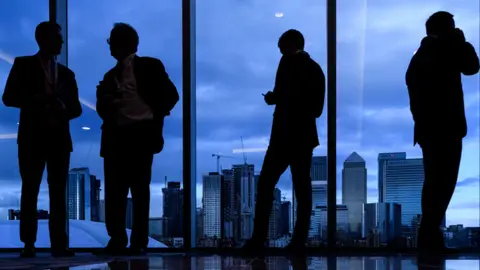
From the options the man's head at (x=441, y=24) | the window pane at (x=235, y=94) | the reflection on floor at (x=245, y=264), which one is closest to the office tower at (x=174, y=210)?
the window pane at (x=235, y=94)

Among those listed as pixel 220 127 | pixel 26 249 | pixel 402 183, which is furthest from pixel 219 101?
pixel 26 249

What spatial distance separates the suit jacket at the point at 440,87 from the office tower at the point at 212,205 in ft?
4.62

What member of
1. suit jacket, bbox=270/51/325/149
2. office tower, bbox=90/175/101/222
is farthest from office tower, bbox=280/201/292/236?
office tower, bbox=90/175/101/222

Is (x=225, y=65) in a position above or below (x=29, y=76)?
above

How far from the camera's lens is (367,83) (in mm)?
3803

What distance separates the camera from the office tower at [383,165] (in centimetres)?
363

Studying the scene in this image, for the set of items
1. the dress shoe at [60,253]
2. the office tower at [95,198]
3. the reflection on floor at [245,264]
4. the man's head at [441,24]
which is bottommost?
the dress shoe at [60,253]

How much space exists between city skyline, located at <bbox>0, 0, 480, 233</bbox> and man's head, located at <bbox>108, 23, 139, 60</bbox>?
1.00m

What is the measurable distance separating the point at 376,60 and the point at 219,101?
109 cm

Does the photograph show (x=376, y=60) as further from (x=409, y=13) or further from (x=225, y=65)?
(x=225, y=65)

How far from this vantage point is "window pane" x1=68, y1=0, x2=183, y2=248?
3.75 meters

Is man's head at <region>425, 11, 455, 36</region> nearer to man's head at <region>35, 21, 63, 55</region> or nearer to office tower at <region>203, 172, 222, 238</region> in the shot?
office tower at <region>203, 172, 222, 238</region>

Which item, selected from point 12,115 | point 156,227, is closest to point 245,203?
point 156,227

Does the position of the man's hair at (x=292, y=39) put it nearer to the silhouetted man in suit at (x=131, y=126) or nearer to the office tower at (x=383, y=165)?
the silhouetted man in suit at (x=131, y=126)
